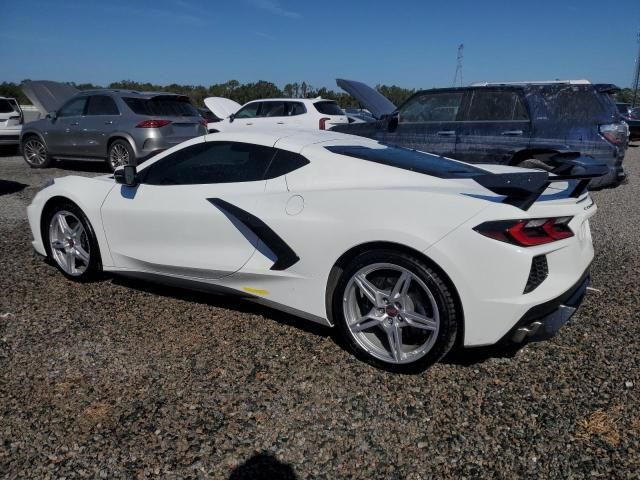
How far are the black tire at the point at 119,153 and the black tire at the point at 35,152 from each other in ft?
6.83

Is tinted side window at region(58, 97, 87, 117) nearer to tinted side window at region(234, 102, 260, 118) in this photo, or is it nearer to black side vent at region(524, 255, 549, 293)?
tinted side window at region(234, 102, 260, 118)

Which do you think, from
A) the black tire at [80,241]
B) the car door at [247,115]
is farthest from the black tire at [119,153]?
the black tire at [80,241]

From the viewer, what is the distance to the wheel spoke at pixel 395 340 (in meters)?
2.95

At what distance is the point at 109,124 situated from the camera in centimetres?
1003

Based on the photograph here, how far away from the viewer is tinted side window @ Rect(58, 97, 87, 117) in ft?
35.1

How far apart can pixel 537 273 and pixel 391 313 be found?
80cm

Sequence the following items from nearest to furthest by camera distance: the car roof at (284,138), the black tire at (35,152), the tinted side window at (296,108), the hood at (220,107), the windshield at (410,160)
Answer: the windshield at (410,160)
the car roof at (284,138)
the black tire at (35,152)
the tinted side window at (296,108)
the hood at (220,107)

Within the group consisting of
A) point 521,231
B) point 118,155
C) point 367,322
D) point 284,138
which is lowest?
point 118,155

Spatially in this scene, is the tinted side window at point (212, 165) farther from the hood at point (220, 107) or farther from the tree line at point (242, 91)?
the tree line at point (242, 91)

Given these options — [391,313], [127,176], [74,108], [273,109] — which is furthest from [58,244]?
[273,109]

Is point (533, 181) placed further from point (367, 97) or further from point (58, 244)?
point (367, 97)

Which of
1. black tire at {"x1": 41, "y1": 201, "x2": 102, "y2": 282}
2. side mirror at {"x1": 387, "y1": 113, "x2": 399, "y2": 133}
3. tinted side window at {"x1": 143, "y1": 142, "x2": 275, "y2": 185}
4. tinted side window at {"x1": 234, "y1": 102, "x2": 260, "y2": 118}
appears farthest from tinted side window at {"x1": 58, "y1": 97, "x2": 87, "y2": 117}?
tinted side window at {"x1": 143, "y1": 142, "x2": 275, "y2": 185}

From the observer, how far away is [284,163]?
3.35 meters

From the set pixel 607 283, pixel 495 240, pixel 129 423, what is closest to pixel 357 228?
pixel 495 240
